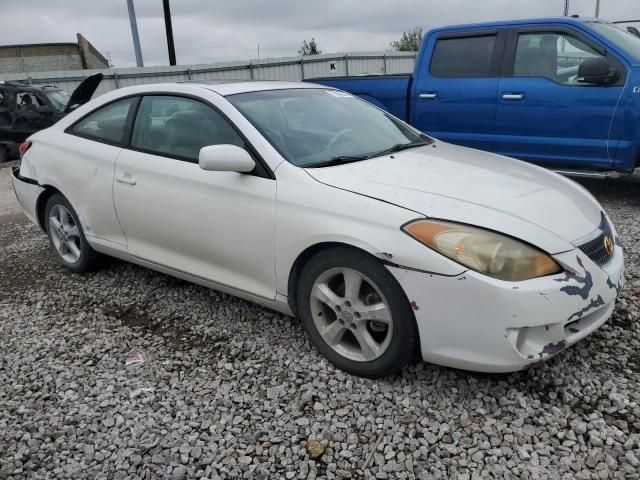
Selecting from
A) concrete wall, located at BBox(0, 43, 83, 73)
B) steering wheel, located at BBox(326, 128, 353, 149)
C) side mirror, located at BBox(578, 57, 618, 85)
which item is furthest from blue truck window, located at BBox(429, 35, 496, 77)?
concrete wall, located at BBox(0, 43, 83, 73)

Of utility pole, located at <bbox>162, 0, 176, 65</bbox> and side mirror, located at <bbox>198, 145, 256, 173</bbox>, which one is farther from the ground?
utility pole, located at <bbox>162, 0, 176, 65</bbox>

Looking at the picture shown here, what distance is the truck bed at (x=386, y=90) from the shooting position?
21.3 ft

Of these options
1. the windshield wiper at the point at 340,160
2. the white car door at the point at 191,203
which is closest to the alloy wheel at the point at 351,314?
the white car door at the point at 191,203

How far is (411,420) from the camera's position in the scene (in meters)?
2.48

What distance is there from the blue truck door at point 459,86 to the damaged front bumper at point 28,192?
4.07 m

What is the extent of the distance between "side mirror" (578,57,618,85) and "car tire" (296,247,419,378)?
12.6 feet

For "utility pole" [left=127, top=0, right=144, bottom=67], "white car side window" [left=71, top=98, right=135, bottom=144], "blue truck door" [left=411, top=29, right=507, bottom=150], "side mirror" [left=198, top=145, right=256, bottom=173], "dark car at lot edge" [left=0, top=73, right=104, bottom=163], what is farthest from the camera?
A: "utility pole" [left=127, top=0, right=144, bottom=67]

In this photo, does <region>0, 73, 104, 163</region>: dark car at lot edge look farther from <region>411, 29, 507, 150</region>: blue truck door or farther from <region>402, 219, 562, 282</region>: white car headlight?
<region>402, 219, 562, 282</region>: white car headlight

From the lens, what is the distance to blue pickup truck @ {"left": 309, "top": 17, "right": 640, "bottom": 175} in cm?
523

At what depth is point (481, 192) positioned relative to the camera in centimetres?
273

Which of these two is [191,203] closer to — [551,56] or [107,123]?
[107,123]

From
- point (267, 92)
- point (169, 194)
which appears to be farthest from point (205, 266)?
point (267, 92)

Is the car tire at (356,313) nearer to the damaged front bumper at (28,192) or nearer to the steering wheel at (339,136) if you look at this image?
the steering wheel at (339,136)

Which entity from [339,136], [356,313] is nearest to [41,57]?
[339,136]
